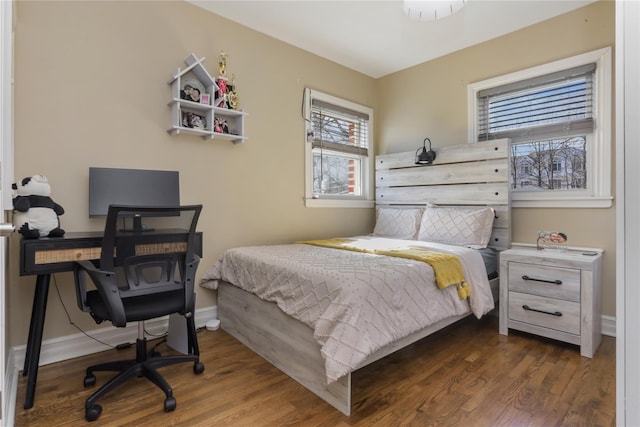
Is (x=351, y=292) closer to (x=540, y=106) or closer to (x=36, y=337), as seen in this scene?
(x=36, y=337)

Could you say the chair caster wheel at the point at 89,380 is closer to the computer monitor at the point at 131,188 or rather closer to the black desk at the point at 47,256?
the black desk at the point at 47,256

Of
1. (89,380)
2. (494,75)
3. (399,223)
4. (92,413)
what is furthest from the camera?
(399,223)

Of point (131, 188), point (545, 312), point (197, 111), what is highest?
point (197, 111)

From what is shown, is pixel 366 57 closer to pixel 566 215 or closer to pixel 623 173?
pixel 566 215

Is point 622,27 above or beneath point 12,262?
above

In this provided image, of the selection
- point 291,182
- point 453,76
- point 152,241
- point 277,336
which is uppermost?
point 453,76

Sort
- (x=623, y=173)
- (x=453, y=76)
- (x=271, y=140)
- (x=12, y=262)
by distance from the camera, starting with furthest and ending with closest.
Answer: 1. (x=453, y=76)
2. (x=271, y=140)
3. (x=12, y=262)
4. (x=623, y=173)

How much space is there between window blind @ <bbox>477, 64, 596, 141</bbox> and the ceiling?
0.50 metres

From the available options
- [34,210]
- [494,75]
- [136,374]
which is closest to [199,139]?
[34,210]

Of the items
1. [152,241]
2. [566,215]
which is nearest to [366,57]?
[566,215]

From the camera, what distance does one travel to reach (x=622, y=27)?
689mm

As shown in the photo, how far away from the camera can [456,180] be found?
10.7 ft

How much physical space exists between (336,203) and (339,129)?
2.74 ft

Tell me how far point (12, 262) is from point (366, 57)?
3.40 metres
